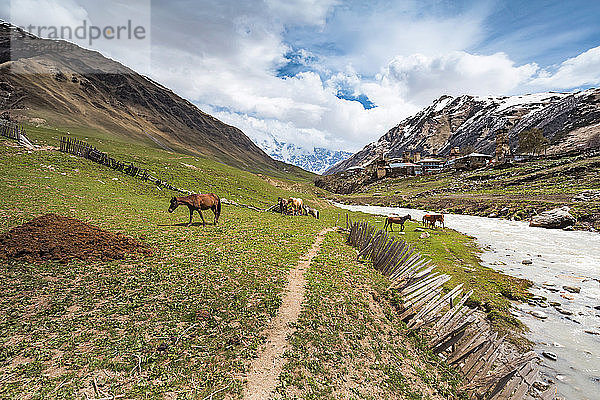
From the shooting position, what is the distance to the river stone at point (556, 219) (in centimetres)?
3547

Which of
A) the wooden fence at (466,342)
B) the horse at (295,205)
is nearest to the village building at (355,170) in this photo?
the horse at (295,205)

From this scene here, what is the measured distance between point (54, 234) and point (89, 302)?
612 centimetres

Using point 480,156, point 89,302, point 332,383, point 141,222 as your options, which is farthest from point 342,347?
point 480,156

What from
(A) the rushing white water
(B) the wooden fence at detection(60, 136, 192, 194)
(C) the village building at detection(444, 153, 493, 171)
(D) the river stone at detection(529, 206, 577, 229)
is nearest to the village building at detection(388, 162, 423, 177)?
(C) the village building at detection(444, 153, 493, 171)

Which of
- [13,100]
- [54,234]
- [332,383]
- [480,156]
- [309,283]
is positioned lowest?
[332,383]

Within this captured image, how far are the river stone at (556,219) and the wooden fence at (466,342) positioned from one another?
34.2 meters

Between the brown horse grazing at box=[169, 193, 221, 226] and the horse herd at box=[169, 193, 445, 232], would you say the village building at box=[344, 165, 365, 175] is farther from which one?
the brown horse grazing at box=[169, 193, 221, 226]

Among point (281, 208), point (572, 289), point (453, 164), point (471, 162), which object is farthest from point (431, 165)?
point (572, 289)

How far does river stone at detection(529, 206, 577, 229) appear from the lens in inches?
1396

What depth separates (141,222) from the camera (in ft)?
66.7

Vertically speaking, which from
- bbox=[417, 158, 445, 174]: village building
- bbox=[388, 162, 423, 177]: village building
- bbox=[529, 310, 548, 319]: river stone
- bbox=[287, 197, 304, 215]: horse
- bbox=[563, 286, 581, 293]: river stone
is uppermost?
bbox=[417, 158, 445, 174]: village building

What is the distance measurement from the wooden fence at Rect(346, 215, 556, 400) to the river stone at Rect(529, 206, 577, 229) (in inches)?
1345

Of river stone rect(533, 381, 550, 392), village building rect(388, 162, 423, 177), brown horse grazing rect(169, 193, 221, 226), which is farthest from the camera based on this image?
village building rect(388, 162, 423, 177)

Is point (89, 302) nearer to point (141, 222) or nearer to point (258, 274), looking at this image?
point (258, 274)
